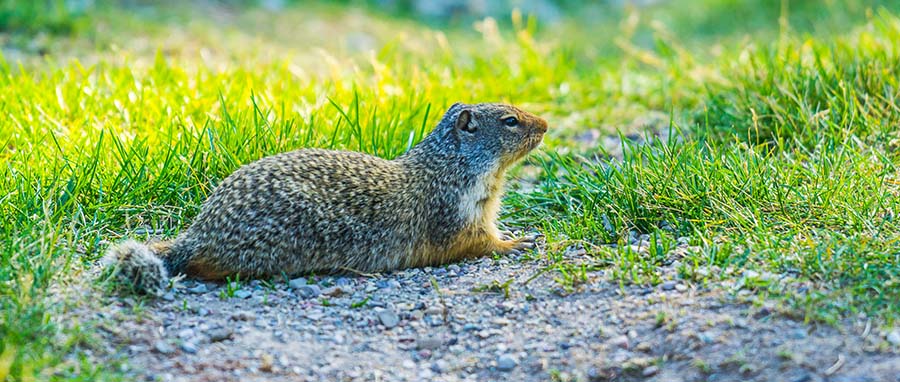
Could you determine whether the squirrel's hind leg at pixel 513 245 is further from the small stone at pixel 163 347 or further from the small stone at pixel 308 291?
the small stone at pixel 163 347

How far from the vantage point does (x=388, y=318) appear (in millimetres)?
3848

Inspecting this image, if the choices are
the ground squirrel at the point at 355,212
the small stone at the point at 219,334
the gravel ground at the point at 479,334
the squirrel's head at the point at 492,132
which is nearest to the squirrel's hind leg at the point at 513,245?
the ground squirrel at the point at 355,212

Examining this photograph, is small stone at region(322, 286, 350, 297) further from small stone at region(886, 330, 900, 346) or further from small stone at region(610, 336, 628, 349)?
small stone at region(886, 330, 900, 346)

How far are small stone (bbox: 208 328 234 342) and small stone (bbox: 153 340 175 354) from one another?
A: 164 mm

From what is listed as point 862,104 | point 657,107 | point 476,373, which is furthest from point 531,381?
point 657,107

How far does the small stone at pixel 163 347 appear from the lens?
3447 mm

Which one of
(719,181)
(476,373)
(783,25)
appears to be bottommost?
(476,373)

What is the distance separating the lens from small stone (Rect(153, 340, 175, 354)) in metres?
3.45

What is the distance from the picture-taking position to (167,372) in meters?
3.30

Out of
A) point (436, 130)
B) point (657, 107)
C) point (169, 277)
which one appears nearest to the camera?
point (169, 277)

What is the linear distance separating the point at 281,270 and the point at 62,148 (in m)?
1.62

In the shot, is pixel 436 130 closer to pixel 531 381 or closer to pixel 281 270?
pixel 281 270

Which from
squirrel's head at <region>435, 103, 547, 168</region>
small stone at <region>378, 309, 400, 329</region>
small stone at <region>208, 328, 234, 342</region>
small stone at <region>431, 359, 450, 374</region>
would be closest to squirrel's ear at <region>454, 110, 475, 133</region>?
squirrel's head at <region>435, 103, 547, 168</region>

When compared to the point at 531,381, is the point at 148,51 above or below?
above
